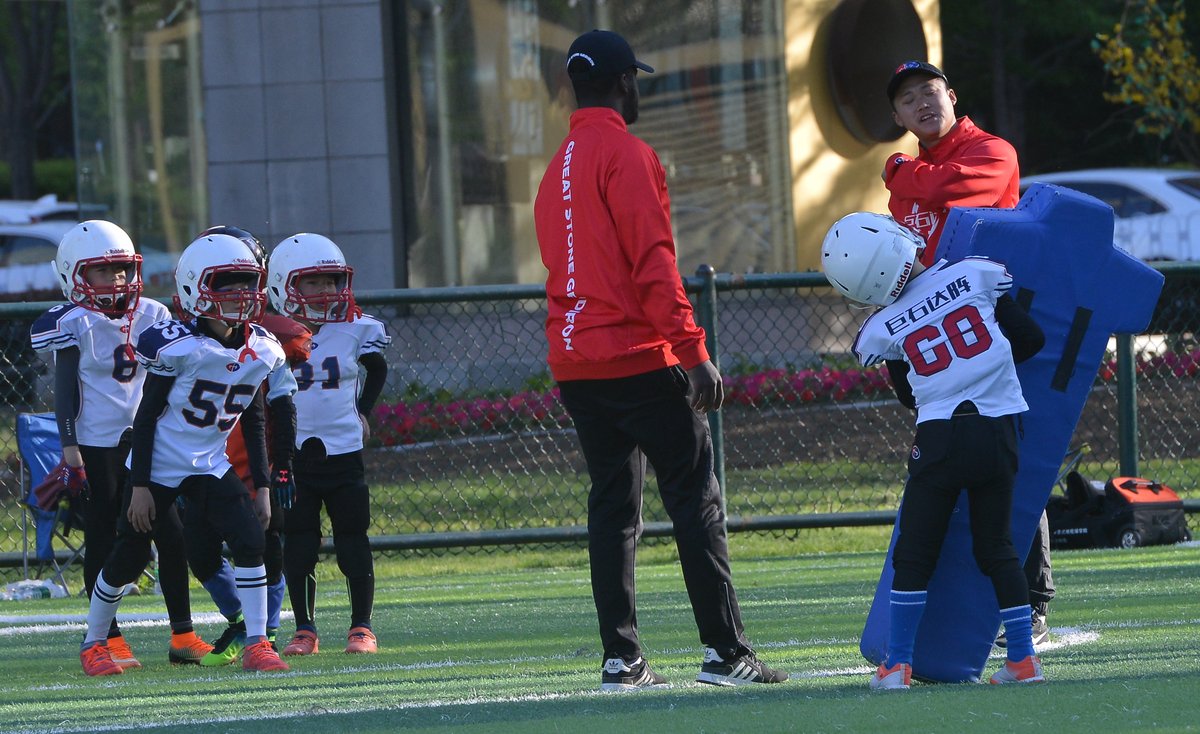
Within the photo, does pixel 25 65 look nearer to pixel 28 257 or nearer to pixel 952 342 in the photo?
pixel 28 257

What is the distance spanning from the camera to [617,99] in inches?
222

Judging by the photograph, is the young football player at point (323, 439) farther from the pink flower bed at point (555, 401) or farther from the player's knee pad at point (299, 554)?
the pink flower bed at point (555, 401)

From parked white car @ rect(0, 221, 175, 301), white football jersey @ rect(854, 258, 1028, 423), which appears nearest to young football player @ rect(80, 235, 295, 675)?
white football jersey @ rect(854, 258, 1028, 423)

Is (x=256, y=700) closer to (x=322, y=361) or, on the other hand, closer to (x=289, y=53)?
(x=322, y=361)

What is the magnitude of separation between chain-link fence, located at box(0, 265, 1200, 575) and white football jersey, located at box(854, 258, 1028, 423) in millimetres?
5105

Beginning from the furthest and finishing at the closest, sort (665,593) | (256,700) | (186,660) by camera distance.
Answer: (665,593) < (186,660) < (256,700)

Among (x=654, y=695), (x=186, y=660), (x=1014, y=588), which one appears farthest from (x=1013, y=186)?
(x=186, y=660)

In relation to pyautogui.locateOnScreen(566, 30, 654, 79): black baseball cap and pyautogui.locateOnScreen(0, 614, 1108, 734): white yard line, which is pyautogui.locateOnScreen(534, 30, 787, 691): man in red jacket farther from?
pyautogui.locateOnScreen(0, 614, 1108, 734): white yard line

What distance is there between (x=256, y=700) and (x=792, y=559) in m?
4.80

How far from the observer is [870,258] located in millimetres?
5445

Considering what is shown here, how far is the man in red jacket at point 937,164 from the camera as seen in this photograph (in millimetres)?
6105

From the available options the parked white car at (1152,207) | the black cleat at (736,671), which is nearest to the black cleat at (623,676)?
the black cleat at (736,671)

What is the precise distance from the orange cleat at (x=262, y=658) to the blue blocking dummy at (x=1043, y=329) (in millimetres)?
2268

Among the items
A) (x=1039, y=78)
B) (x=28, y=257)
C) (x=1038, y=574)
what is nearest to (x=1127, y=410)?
(x=1038, y=574)
